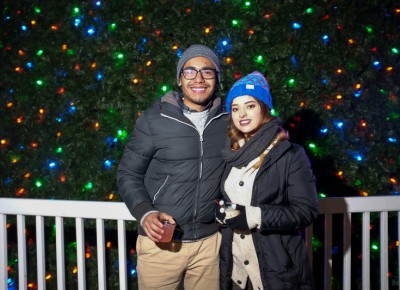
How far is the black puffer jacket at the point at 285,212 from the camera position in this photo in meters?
1.69

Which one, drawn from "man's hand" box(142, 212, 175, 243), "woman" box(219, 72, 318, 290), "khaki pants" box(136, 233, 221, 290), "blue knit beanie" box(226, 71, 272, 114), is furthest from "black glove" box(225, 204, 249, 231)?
"blue knit beanie" box(226, 71, 272, 114)

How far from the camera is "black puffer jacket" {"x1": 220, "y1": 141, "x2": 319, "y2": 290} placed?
1.69 meters

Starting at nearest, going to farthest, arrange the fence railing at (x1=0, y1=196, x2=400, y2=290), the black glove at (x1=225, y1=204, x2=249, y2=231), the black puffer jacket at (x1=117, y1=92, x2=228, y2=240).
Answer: the black glove at (x1=225, y1=204, x2=249, y2=231), the black puffer jacket at (x1=117, y1=92, x2=228, y2=240), the fence railing at (x1=0, y1=196, x2=400, y2=290)

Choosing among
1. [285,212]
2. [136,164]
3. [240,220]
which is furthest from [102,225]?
[285,212]

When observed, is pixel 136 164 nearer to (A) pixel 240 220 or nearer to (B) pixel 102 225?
(B) pixel 102 225

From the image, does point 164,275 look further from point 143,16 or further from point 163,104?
point 143,16

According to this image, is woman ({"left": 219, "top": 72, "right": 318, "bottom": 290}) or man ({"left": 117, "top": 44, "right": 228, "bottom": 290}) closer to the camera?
woman ({"left": 219, "top": 72, "right": 318, "bottom": 290})

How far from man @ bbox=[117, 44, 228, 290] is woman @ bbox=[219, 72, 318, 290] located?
0.14 metres

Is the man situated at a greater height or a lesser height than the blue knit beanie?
lesser

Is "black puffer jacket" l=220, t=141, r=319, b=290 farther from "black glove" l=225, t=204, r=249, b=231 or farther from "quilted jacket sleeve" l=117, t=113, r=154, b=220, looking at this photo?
"quilted jacket sleeve" l=117, t=113, r=154, b=220

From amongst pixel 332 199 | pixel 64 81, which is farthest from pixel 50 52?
pixel 332 199

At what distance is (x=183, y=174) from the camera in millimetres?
1959

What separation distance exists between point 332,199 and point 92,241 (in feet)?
7.72

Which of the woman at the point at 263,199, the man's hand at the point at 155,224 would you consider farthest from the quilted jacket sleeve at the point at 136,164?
the woman at the point at 263,199
